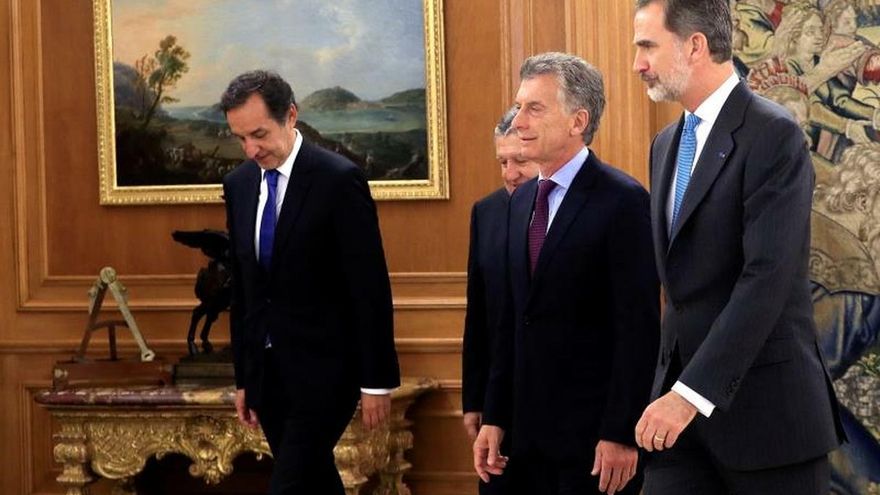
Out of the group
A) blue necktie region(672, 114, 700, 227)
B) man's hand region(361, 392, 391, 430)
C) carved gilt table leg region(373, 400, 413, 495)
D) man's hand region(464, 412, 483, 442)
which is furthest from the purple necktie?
carved gilt table leg region(373, 400, 413, 495)

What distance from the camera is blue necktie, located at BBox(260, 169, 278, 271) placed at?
5.03m

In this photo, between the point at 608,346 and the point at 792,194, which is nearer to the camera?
the point at 792,194

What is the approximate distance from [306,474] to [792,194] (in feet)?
7.30

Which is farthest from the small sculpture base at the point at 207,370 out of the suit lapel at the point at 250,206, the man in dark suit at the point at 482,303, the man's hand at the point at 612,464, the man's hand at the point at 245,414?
the man's hand at the point at 612,464

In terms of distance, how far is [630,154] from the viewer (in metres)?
6.33

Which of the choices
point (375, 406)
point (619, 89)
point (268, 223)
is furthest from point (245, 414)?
point (619, 89)

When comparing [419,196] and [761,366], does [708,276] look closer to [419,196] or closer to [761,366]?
[761,366]

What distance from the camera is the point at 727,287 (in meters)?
3.23

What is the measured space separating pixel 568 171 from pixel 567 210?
109 millimetres

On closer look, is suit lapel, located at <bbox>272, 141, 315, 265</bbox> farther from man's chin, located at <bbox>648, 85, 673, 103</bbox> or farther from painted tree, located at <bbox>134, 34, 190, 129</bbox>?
painted tree, located at <bbox>134, 34, 190, 129</bbox>

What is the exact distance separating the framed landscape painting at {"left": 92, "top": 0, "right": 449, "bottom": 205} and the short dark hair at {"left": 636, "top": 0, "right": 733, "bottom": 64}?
3.77 m

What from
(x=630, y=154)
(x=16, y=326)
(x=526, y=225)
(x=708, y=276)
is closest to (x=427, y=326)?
(x=630, y=154)

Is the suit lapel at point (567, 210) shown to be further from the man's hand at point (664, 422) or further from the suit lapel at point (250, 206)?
the suit lapel at point (250, 206)

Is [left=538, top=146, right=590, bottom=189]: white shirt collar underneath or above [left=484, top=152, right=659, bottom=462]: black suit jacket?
above
